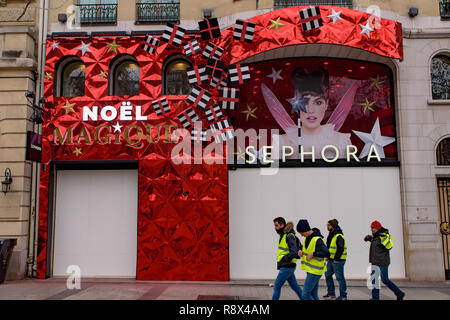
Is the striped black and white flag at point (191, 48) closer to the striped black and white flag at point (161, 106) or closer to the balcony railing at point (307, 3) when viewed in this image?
the striped black and white flag at point (161, 106)

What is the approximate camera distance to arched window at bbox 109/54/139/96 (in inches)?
511

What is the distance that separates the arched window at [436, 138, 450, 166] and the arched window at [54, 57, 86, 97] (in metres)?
11.4

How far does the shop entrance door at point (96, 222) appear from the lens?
40.0 ft

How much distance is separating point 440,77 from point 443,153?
8.19 feet

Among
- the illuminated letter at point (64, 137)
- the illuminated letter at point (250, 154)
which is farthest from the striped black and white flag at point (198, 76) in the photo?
the illuminated letter at point (64, 137)

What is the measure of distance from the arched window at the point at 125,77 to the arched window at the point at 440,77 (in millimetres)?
9560

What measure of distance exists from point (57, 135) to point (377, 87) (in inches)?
402

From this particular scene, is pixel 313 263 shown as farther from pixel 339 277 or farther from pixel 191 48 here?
pixel 191 48

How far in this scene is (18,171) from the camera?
1215cm

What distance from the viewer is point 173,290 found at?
10.4m

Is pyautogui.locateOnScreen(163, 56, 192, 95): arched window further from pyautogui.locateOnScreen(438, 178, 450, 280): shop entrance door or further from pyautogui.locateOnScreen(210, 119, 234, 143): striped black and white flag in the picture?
pyautogui.locateOnScreen(438, 178, 450, 280): shop entrance door

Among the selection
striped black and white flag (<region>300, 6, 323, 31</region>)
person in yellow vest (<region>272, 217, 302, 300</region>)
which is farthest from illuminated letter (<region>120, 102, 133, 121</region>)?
person in yellow vest (<region>272, 217, 302, 300</region>)
